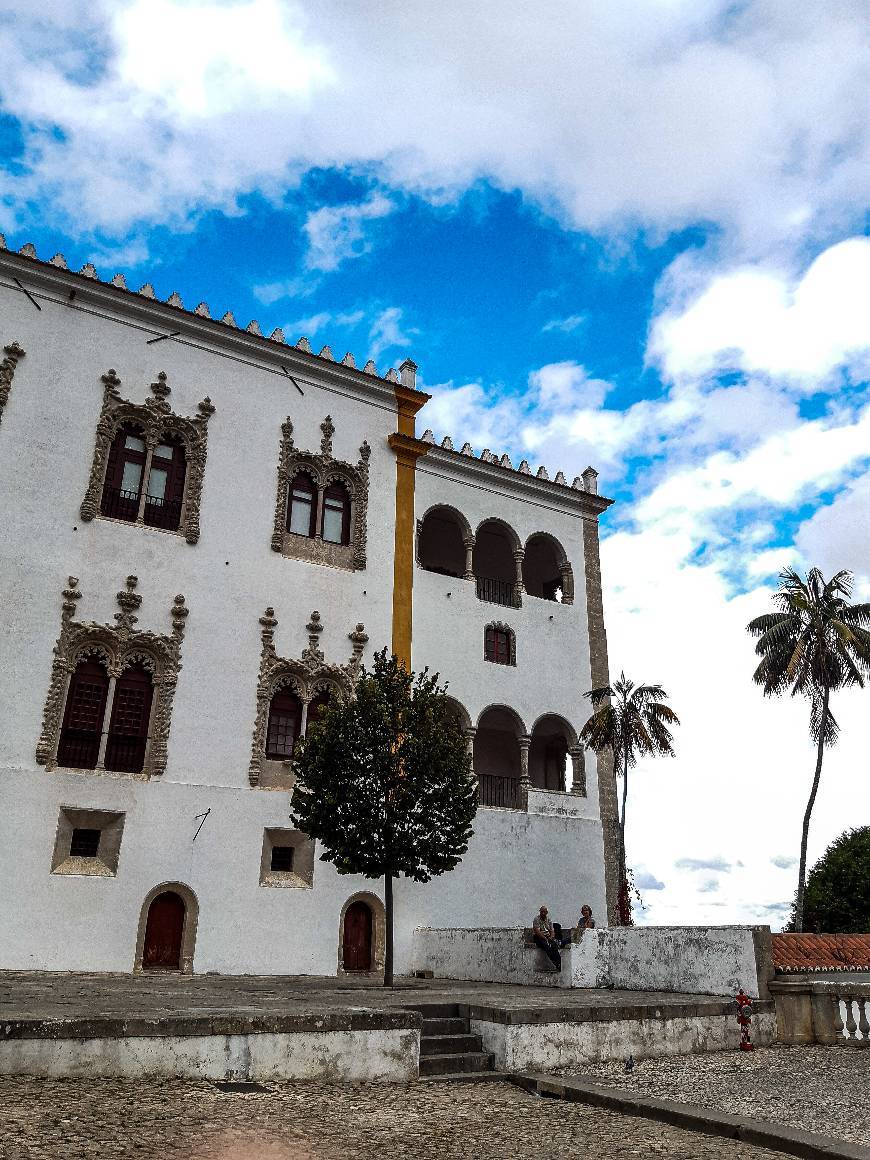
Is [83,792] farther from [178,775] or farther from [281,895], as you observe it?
[281,895]

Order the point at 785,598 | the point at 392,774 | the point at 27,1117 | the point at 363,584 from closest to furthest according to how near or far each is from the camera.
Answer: the point at 27,1117, the point at 392,774, the point at 363,584, the point at 785,598

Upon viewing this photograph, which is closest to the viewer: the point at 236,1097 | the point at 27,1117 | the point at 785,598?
the point at 27,1117

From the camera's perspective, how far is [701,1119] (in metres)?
7.16

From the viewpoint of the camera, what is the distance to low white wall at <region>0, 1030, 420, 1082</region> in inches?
275

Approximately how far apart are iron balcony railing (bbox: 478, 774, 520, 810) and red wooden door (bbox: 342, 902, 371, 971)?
15.1ft

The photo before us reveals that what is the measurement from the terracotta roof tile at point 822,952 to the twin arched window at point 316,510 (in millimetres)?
13196

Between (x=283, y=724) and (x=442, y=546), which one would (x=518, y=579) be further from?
(x=283, y=724)

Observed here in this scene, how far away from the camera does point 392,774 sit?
15969 millimetres

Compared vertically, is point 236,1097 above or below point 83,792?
below

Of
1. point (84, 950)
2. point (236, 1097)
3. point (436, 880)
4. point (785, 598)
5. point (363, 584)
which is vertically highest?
point (785, 598)

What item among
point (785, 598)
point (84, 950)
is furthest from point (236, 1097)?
point (785, 598)

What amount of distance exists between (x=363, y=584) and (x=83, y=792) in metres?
8.09

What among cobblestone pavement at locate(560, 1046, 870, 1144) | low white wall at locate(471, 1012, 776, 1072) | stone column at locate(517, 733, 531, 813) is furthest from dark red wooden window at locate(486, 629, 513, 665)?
cobblestone pavement at locate(560, 1046, 870, 1144)

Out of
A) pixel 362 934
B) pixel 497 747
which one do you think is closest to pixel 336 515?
pixel 497 747
